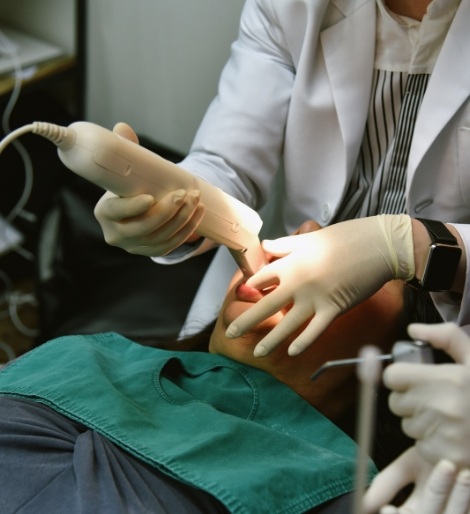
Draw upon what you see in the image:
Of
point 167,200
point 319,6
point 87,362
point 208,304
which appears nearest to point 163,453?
point 87,362

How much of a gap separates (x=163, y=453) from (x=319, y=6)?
2.42ft

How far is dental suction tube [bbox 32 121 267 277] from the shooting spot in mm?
872

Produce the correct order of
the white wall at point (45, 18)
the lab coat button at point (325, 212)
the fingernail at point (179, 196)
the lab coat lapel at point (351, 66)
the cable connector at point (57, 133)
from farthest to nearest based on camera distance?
1. the white wall at point (45, 18)
2. the lab coat button at point (325, 212)
3. the lab coat lapel at point (351, 66)
4. the fingernail at point (179, 196)
5. the cable connector at point (57, 133)

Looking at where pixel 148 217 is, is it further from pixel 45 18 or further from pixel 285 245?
pixel 45 18

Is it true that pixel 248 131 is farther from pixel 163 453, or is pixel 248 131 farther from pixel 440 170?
pixel 163 453

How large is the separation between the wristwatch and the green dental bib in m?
0.25

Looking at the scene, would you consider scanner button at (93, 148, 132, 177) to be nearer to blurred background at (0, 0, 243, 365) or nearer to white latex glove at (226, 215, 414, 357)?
white latex glove at (226, 215, 414, 357)

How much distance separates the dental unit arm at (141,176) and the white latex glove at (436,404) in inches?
16.0

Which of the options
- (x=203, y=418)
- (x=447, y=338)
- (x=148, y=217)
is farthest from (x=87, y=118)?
(x=447, y=338)

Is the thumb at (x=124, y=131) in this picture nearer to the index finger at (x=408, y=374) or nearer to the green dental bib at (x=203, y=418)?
the green dental bib at (x=203, y=418)

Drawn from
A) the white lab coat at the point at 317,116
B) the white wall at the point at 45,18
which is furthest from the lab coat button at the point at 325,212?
the white wall at the point at 45,18

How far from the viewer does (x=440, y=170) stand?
4.04 feet

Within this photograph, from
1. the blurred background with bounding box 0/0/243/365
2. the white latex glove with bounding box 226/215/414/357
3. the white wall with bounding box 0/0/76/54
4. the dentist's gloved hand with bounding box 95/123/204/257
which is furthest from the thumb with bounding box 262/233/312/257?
the white wall with bounding box 0/0/76/54

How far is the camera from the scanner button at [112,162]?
2.87 feet
